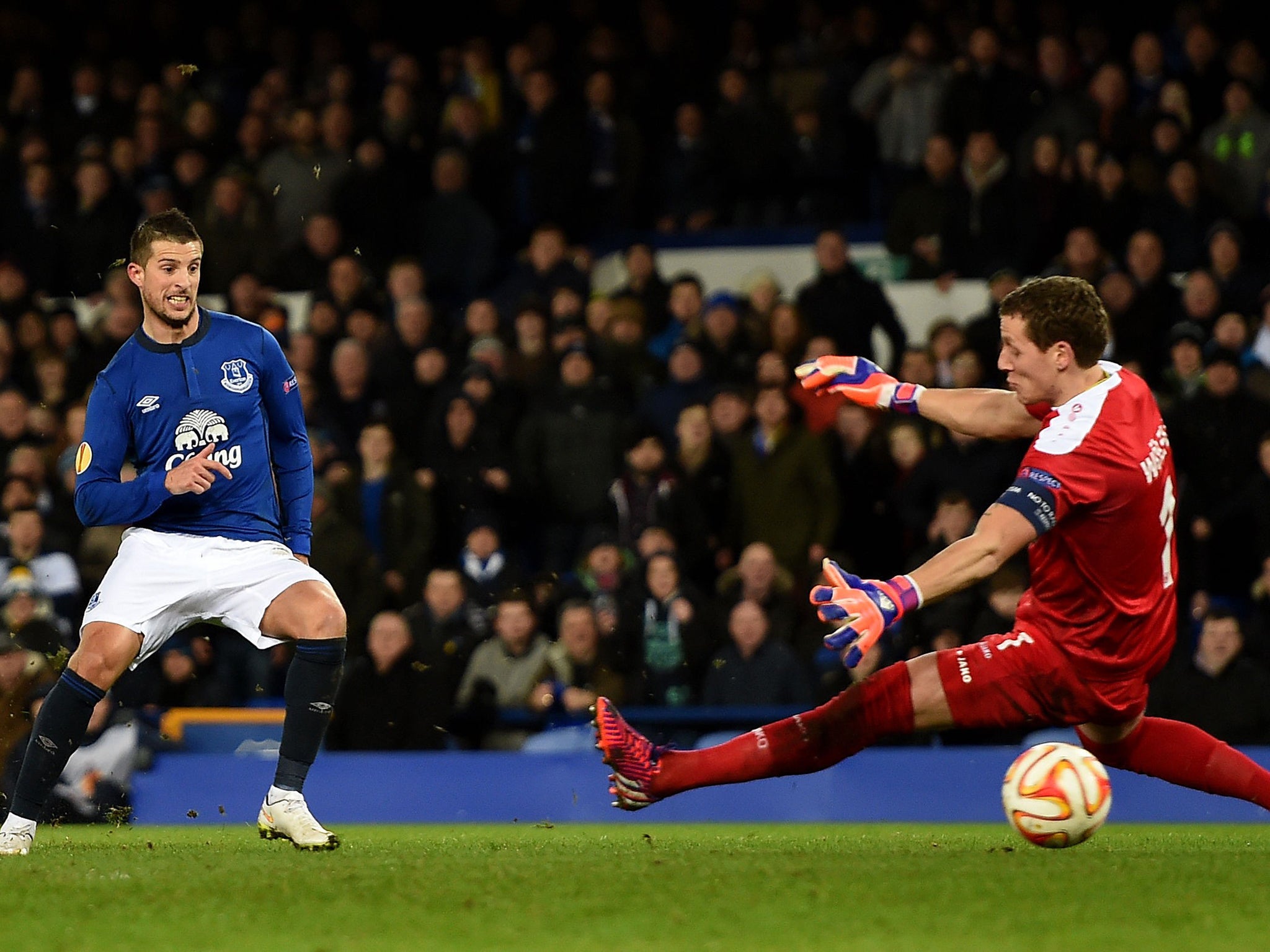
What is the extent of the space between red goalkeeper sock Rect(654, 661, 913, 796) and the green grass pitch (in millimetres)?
281

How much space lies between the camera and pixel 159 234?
651 cm

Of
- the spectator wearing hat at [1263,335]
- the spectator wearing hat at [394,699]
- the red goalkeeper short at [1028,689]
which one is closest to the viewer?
the red goalkeeper short at [1028,689]

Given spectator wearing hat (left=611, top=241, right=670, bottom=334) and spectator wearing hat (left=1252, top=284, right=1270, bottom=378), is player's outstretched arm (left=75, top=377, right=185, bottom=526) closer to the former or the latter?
spectator wearing hat (left=611, top=241, right=670, bottom=334)

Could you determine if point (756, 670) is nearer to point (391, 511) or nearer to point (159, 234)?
point (391, 511)

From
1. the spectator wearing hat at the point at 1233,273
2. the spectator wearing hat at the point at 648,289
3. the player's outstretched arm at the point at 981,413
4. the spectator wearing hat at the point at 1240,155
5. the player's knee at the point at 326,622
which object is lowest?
the player's knee at the point at 326,622

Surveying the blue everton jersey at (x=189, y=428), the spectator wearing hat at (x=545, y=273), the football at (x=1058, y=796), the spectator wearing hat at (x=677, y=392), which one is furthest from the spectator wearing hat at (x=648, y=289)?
the football at (x=1058, y=796)

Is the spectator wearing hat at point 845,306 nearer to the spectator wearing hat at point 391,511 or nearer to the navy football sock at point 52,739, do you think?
the spectator wearing hat at point 391,511

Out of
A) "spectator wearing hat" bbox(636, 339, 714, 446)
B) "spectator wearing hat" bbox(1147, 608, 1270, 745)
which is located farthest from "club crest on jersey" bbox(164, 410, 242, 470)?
"spectator wearing hat" bbox(636, 339, 714, 446)

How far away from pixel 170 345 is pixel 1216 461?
6824 mm

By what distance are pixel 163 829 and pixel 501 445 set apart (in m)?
3.94

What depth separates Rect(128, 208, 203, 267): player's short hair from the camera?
6516 millimetres

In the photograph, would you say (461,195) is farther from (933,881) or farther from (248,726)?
(933,881)

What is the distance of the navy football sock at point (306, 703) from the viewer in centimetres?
652

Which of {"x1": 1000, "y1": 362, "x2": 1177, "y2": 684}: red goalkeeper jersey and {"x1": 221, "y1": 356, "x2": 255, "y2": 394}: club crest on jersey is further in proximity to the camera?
{"x1": 221, "y1": 356, "x2": 255, "y2": 394}: club crest on jersey
